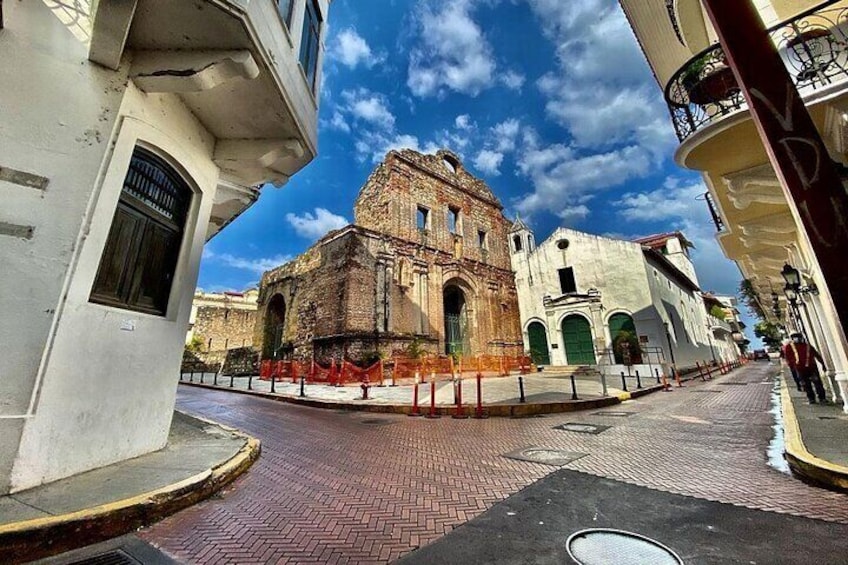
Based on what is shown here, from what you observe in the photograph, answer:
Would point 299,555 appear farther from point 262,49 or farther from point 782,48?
point 782,48

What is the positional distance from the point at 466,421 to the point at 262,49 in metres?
7.64

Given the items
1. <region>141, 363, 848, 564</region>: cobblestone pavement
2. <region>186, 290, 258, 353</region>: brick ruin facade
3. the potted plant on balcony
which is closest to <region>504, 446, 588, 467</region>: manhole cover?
<region>141, 363, 848, 564</region>: cobblestone pavement

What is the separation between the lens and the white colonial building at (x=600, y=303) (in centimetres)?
1966

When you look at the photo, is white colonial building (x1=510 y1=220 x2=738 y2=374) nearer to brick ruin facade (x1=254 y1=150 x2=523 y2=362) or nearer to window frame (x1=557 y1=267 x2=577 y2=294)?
window frame (x1=557 y1=267 x2=577 y2=294)

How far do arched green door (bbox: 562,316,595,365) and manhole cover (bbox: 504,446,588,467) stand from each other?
1796 centimetres

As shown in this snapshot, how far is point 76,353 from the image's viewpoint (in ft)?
11.3

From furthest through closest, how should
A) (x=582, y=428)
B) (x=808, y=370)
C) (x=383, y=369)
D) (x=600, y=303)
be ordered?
(x=600, y=303) → (x=383, y=369) → (x=808, y=370) → (x=582, y=428)

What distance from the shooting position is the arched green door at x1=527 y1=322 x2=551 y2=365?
76.6 ft

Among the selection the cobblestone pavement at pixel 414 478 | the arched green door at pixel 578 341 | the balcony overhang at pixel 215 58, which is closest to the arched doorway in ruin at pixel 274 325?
the cobblestone pavement at pixel 414 478

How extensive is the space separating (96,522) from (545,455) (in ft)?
15.9

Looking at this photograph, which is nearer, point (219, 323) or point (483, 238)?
point (483, 238)

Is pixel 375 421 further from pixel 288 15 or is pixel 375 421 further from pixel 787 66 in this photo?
pixel 787 66

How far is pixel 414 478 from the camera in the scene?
13.1 feet

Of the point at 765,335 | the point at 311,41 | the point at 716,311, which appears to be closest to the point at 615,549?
the point at 311,41
